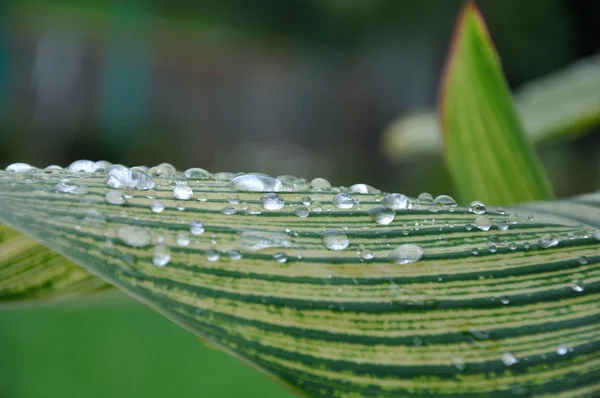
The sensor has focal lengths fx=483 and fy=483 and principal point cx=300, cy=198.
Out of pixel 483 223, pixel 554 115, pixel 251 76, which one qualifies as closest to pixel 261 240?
pixel 483 223

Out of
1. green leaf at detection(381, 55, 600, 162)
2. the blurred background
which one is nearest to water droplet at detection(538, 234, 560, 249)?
green leaf at detection(381, 55, 600, 162)

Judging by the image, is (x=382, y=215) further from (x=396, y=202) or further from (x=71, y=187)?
(x=71, y=187)

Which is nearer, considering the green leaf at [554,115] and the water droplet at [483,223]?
the water droplet at [483,223]

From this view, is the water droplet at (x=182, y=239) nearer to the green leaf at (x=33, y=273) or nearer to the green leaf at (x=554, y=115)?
the green leaf at (x=33, y=273)

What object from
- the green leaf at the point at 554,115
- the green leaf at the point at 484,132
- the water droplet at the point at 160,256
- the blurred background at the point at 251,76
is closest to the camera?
the water droplet at the point at 160,256

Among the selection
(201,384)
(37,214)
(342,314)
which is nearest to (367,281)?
(342,314)

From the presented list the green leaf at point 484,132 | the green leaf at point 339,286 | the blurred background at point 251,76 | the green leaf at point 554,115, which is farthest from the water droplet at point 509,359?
the blurred background at point 251,76

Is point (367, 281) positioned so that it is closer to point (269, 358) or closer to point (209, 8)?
point (269, 358)
